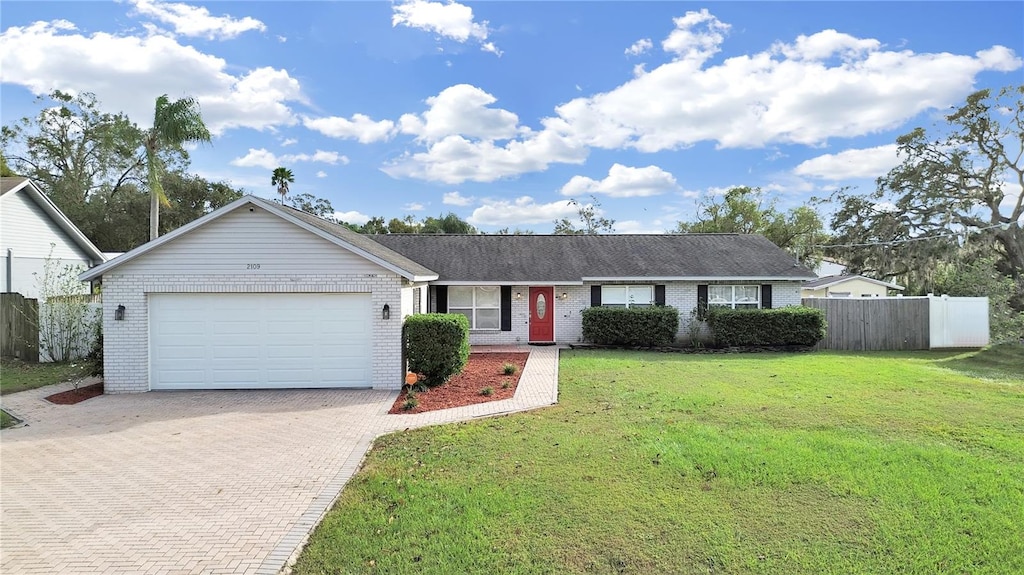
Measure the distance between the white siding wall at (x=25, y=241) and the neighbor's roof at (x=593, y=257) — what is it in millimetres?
12224

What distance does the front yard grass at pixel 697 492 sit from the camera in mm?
4066

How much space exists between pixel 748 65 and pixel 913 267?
67.5ft

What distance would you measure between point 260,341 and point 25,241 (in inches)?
586

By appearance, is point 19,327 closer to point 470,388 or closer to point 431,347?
point 431,347

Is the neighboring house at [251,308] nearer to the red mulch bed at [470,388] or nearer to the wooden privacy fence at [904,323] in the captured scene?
the red mulch bed at [470,388]

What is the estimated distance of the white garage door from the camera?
10.8 metres

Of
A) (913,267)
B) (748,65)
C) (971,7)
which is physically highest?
(971,7)

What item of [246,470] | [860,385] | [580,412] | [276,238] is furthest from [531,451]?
[860,385]

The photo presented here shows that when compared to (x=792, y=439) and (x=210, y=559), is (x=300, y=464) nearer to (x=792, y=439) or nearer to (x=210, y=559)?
(x=210, y=559)

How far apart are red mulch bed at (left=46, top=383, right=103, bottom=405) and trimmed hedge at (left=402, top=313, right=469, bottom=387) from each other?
21.8ft

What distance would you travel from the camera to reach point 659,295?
18.3m

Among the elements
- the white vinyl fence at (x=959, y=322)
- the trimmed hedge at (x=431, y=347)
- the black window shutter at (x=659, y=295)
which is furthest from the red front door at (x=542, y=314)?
the white vinyl fence at (x=959, y=322)

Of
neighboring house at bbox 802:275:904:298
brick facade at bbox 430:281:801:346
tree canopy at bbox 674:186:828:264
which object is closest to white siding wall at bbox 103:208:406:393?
brick facade at bbox 430:281:801:346

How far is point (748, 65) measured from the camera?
46.4 feet
